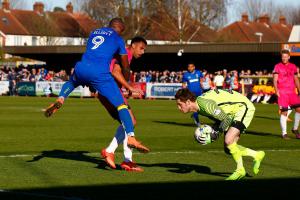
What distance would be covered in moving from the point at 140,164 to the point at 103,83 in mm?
1810

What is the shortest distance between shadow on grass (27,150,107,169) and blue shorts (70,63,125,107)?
4.18 ft

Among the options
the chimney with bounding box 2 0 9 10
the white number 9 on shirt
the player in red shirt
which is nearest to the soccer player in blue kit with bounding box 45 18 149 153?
the white number 9 on shirt

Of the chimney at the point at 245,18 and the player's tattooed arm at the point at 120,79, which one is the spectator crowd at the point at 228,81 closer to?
the player's tattooed arm at the point at 120,79

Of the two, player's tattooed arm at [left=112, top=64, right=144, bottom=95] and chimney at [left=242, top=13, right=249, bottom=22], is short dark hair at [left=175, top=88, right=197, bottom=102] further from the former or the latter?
chimney at [left=242, top=13, right=249, bottom=22]

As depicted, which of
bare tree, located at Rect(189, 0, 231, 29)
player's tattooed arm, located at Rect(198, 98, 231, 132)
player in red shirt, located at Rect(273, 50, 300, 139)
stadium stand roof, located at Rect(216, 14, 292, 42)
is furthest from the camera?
stadium stand roof, located at Rect(216, 14, 292, 42)

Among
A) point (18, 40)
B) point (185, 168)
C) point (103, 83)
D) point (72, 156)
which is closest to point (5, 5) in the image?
point (18, 40)

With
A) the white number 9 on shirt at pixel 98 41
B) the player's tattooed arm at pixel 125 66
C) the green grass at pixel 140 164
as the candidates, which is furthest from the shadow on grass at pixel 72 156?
the white number 9 on shirt at pixel 98 41

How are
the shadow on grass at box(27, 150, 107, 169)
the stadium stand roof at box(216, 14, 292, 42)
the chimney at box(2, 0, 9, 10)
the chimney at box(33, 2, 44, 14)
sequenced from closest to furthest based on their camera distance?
the shadow on grass at box(27, 150, 107, 169) < the chimney at box(2, 0, 9, 10) < the stadium stand roof at box(216, 14, 292, 42) < the chimney at box(33, 2, 44, 14)

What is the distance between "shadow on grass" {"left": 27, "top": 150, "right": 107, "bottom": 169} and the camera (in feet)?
40.4

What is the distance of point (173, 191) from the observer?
9.05m

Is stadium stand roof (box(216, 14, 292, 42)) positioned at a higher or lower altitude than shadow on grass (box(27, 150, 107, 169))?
higher

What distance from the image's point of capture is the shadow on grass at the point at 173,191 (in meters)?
8.61

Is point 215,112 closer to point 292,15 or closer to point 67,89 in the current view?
point 67,89

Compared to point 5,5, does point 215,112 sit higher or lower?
lower
